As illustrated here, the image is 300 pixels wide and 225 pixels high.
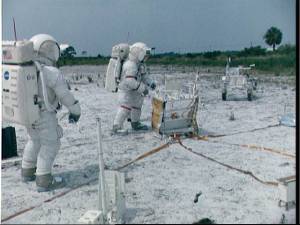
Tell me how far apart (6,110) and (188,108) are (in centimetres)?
418

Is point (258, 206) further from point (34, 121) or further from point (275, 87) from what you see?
point (275, 87)

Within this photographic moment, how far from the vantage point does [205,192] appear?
541 centimetres

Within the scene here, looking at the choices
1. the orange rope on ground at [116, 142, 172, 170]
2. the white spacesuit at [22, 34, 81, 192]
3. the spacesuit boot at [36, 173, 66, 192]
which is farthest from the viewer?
the orange rope on ground at [116, 142, 172, 170]

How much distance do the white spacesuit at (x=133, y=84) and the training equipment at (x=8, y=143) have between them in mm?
2238

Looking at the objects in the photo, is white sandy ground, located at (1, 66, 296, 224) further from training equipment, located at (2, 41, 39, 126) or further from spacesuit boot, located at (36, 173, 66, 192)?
training equipment, located at (2, 41, 39, 126)

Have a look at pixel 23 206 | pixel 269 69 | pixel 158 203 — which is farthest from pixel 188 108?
pixel 269 69

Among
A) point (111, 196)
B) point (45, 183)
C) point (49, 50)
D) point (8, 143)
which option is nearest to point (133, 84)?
point (8, 143)

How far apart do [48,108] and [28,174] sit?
3.93 feet

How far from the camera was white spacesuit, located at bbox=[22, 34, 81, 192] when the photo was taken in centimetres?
551

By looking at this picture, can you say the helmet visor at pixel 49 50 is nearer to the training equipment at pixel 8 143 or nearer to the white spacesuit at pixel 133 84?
the training equipment at pixel 8 143

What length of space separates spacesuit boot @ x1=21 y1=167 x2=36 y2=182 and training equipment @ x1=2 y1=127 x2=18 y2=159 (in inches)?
58.0

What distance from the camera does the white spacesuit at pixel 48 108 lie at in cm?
551

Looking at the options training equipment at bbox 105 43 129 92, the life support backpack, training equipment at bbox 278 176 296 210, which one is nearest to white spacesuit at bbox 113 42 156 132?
training equipment at bbox 105 43 129 92

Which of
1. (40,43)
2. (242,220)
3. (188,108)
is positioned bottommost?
(242,220)
